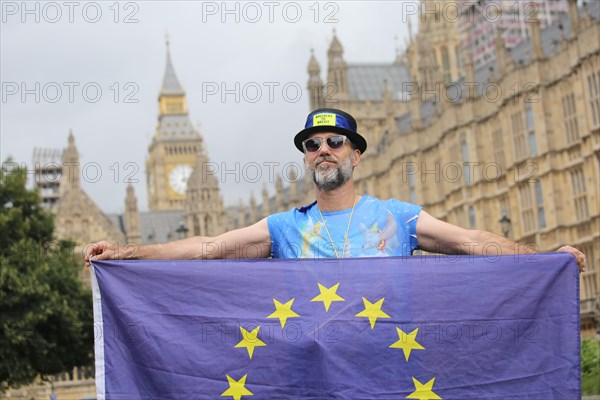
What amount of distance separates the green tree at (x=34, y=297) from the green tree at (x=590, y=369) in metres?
21.0

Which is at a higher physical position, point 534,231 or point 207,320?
point 534,231

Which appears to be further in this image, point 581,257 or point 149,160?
point 149,160

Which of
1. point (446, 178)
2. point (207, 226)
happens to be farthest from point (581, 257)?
point (207, 226)

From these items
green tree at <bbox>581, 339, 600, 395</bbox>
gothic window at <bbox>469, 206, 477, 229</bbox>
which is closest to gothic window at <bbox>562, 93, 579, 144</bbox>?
gothic window at <bbox>469, 206, 477, 229</bbox>

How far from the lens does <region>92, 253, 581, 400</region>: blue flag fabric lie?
6176 millimetres

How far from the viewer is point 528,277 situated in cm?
649

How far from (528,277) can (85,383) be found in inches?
2958

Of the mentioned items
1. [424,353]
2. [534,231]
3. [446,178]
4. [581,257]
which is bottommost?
[424,353]

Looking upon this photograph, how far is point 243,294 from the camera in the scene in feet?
21.2

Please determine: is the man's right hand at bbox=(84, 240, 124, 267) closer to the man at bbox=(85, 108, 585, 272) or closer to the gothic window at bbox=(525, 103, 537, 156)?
the man at bbox=(85, 108, 585, 272)

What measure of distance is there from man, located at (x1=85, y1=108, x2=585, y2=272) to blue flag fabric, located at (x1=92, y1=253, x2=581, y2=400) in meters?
0.10

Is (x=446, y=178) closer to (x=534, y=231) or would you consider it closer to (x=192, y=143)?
(x=534, y=231)

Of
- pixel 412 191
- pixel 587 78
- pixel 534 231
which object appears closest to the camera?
pixel 587 78

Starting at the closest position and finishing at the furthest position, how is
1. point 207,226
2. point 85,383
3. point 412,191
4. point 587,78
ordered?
point 587,78 → point 412,191 → point 85,383 → point 207,226
